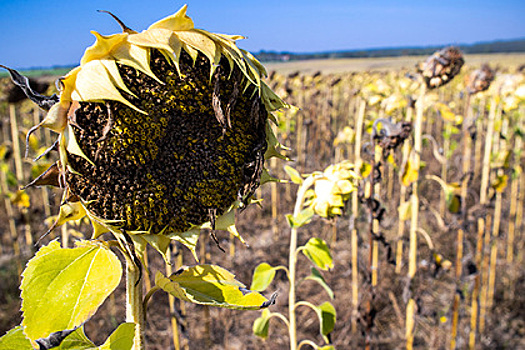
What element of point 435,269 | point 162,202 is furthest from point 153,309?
point 162,202

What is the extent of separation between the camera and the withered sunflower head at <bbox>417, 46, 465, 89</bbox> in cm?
177

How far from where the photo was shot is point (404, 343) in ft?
9.06

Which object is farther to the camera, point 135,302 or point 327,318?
point 327,318

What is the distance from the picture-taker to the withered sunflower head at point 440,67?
5.82 ft

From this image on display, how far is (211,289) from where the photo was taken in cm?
63

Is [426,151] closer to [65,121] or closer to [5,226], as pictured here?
[5,226]

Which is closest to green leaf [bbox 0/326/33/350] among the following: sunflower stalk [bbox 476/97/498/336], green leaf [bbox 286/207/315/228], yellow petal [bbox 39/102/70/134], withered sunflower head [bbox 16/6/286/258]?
withered sunflower head [bbox 16/6/286/258]

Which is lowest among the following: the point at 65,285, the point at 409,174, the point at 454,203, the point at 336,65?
the point at 454,203

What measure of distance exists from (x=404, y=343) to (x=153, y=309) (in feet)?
6.15

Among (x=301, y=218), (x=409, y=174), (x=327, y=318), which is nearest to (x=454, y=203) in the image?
(x=409, y=174)

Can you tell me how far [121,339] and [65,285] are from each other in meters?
0.11

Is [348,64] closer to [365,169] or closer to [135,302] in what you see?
[365,169]

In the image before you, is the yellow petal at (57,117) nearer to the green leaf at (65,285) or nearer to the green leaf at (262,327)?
the green leaf at (65,285)

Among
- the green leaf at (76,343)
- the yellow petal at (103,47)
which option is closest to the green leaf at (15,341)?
the green leaf at (76,343)
